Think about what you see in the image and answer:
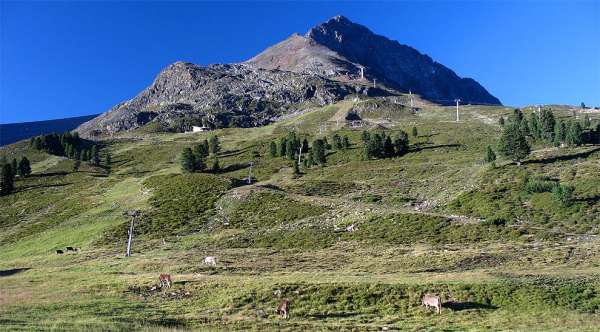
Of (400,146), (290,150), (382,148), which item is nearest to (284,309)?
(382,148)

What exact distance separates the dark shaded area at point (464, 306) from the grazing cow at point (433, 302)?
0.64 metres

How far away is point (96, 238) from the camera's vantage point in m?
67.2

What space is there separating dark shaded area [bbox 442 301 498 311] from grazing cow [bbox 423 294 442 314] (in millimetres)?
645

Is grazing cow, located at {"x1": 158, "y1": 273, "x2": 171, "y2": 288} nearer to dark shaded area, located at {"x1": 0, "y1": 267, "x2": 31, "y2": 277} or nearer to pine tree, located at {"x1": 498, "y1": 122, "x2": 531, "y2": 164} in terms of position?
dark shaded area, located at {"x1": 0, "y1": 267, "x2": 31, "y2": 277}

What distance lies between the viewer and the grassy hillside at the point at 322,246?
1071 inches

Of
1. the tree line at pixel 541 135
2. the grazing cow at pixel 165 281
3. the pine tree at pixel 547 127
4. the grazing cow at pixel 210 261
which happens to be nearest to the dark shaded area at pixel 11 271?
the grazing cow at pixel 210 261

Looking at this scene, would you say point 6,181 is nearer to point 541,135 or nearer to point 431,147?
point 431,147

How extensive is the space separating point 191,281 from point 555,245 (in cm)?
3422

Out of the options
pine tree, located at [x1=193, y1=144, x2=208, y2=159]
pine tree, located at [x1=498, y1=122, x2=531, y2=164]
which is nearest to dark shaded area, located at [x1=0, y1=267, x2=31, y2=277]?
pine tree, located at [x1=498, y1=122, x2=531, y2=164]

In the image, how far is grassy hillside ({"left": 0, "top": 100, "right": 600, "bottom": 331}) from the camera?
2720 cm

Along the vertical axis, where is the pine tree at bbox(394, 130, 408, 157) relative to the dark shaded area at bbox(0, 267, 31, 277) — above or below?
above

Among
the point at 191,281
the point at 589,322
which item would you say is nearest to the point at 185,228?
the point at 191,281

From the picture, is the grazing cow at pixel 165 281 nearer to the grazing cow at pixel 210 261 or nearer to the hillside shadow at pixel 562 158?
the grazing cow at pixel 210 261

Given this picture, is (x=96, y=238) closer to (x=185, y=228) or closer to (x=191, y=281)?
(x=185, y=228)
